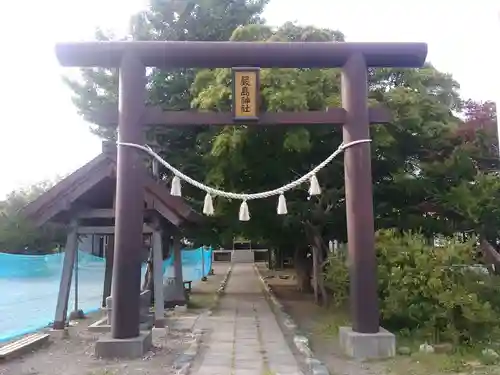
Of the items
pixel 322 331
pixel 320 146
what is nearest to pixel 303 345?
pixel 322 331

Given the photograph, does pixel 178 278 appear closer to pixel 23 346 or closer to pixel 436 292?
pixel 23 346

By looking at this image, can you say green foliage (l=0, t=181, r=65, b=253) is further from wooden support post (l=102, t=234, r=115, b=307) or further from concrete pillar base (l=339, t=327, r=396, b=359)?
concrete pillar base (l=339, t=327, r=396, b=359)

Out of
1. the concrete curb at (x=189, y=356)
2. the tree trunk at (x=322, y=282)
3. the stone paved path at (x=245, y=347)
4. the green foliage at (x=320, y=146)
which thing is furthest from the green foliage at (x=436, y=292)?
the tree trunk at (x=322, y=282)

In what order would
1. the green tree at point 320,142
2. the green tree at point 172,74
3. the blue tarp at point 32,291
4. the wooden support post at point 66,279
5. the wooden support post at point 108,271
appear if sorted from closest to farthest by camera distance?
1. the blue tarp at point 32,291
2. the wooden support post at point 66,279
3. the green tree at point 320,142
4. the wooden support post at point 108,271
5. the green tree at point 172,74

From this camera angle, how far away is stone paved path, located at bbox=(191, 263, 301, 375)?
801 centimetres

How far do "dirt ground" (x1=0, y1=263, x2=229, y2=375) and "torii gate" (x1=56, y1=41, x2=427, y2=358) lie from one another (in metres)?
0.73

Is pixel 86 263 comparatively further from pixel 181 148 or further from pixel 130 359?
pixel 130 359

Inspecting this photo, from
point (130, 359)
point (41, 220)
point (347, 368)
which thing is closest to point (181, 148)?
point (41, 220)

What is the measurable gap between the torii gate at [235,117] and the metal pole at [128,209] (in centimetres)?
2

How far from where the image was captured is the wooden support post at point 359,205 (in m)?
8.94

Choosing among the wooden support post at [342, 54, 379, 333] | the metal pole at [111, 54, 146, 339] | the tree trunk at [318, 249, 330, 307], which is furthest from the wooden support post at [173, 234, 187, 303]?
the wooden support post at [342, 54, 379, 333]

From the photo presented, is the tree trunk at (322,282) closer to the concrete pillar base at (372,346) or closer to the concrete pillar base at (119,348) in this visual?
the concrete pillar base at (372,346)

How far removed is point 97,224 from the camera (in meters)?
12.8

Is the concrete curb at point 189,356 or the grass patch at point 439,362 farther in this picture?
the concrete curb at point 189,356
